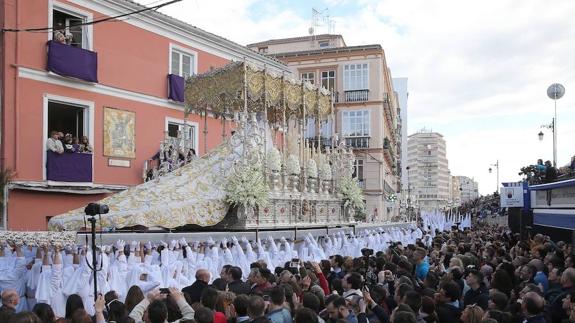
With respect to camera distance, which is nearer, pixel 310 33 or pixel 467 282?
pixel 467 282

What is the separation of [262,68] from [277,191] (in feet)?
10.0

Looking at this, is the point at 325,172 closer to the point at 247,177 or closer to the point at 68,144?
the point at 247,177

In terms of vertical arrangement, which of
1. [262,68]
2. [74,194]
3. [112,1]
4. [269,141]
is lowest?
[74,194]

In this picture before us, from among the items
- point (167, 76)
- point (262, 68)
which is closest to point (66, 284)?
point (262, 68)

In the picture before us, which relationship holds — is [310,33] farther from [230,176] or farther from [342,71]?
[230,176]

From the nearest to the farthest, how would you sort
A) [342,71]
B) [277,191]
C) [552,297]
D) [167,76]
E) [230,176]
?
1. [552,297]
2. [230,176]
3. [277,191]
4. [167,76]
5. [342,71]

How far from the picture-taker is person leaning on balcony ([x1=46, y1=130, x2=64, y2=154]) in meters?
15.8

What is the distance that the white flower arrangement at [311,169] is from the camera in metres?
14.9

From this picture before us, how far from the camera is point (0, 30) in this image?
15.2 m

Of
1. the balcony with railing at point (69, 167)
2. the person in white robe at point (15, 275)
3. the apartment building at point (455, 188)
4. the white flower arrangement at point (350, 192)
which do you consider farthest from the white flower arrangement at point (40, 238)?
the apartment building at point (455, 188)

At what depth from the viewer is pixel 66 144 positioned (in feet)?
53.3

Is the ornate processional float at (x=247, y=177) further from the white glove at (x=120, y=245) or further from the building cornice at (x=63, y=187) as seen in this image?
the building cornice at (x=63, y=187)

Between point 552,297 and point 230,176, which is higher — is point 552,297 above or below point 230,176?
below

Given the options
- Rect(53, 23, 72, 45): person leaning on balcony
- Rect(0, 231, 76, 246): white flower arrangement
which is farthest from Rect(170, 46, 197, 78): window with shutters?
Rect(0, 231, 76, 246): white flower arrangement
